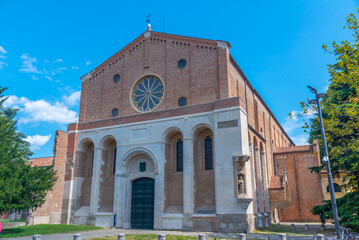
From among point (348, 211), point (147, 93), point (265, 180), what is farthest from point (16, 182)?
point (265, 180)

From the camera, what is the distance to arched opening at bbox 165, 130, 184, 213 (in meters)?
19.7

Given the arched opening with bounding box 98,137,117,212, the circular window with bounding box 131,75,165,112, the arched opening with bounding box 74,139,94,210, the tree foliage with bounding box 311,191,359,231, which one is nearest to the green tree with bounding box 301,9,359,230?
the tree foliage with bounding box 311,191,359,231

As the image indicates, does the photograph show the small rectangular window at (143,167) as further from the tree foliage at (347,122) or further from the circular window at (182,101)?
the tree foliage at (347,122)

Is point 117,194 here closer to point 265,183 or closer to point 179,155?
point 179,155

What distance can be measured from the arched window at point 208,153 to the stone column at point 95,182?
27.9 ft

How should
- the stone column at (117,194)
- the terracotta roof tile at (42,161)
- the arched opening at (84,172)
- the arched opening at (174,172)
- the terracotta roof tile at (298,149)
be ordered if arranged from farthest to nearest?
the terracotta roof tile at (298,149) → the terracotta roof tile at (42,161) → the arched opening at (84,172) → the stone column at (117,194) → the arched opening at (174,172)

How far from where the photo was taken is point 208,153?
20.0 m

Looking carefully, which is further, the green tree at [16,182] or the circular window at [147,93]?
the circular window at [147,93]

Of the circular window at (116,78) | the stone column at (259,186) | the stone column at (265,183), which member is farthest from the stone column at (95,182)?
the stone column at (265,183)

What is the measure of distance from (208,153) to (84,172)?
424 inches

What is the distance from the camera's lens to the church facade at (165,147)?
717 inches

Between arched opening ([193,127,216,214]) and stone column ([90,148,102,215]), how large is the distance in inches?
308

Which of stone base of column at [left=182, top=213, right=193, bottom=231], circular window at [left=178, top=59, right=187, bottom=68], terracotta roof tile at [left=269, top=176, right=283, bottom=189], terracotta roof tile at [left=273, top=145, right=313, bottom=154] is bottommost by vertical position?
stone base of column at [left=182, top=213, right=193, bottom=231]

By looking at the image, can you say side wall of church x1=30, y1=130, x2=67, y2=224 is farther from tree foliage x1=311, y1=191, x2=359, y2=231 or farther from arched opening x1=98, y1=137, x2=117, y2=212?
tree foliage x1=311, y1=191, x2=359, y2=231
